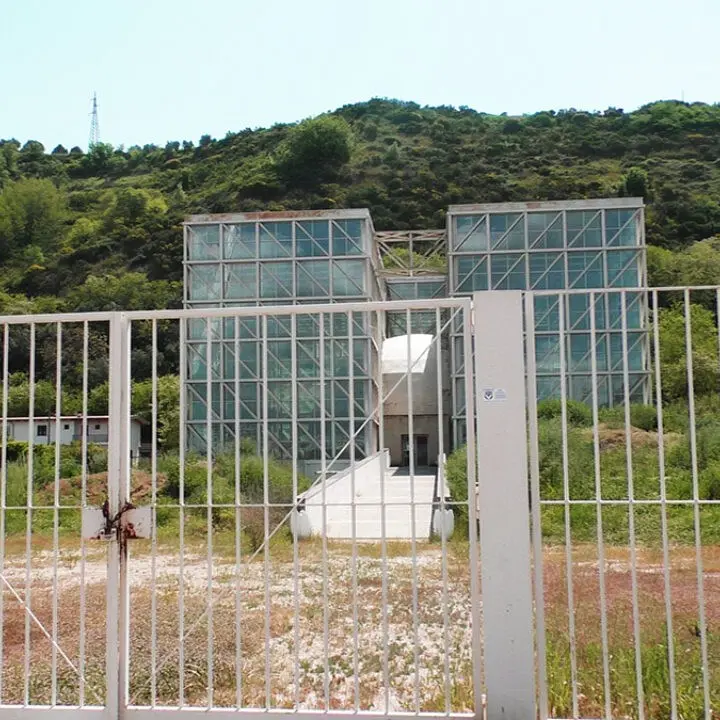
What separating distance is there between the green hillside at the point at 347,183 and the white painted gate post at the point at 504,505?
1811 inches

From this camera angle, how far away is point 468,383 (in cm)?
354

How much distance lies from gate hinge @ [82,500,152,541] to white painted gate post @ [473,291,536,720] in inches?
63.0

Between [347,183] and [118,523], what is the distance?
66.4 meters

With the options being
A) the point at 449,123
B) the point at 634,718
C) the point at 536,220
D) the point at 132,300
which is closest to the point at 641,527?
the point at 634,718

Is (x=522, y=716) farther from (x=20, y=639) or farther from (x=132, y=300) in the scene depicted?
(x=132, y=300)

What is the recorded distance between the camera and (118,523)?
357cm

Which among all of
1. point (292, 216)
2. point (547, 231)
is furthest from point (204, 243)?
point (547, 231)

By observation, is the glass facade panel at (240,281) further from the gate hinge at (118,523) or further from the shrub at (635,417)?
the gate hinge at (118,523)

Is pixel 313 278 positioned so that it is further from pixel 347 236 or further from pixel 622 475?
pixel 622 475

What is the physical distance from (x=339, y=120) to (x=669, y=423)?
6501 cm

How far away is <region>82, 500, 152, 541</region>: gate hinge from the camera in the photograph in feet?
11.6

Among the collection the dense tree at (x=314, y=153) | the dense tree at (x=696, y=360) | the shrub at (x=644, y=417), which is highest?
the dense tree at (x=314, y=153)

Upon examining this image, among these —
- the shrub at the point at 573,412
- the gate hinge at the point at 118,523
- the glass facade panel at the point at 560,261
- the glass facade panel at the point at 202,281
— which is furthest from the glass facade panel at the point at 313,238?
the gate hinge at the point at 118,523

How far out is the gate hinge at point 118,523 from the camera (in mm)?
3539
